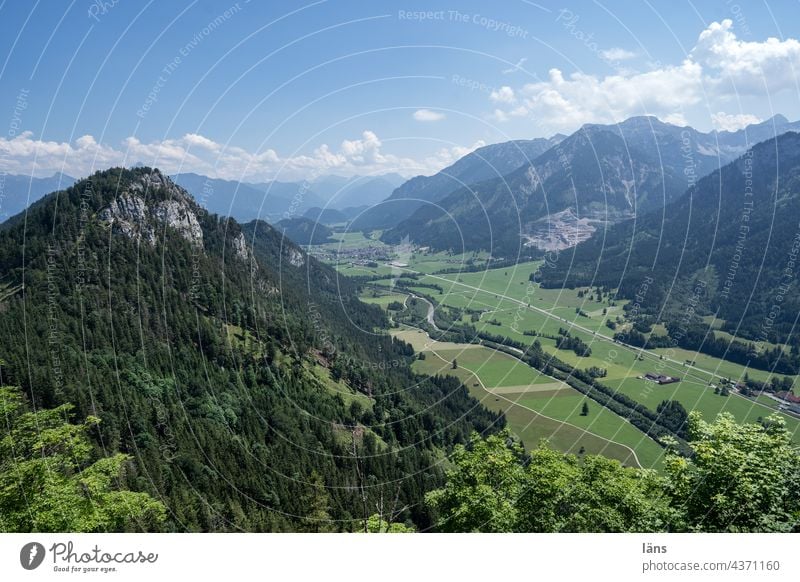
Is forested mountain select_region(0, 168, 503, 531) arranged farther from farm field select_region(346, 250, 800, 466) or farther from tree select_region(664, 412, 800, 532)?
tree select_region(664, 412, 800, 532)

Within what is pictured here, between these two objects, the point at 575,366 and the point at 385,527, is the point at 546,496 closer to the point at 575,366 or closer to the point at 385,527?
the point at 385,527

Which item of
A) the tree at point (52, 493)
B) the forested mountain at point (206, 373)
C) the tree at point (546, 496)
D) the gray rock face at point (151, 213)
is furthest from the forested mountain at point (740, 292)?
the tree at point (52, 493)

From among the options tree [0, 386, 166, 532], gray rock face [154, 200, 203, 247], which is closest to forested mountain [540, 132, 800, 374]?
gray rock face [154, 200, 203, 247]

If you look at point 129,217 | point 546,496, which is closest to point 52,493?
point 546,496
